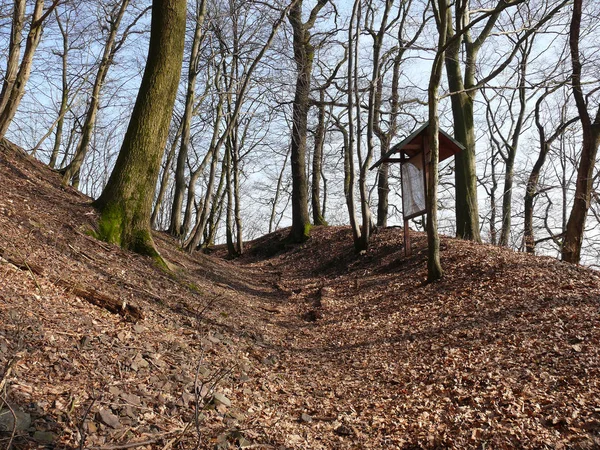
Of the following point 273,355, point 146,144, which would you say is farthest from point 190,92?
point 273,355

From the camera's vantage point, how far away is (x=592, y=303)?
599 cm

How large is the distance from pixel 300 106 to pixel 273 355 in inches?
415

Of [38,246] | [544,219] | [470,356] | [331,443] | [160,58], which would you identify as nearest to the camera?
[331,443]

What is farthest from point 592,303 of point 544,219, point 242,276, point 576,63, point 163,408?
point 544,219

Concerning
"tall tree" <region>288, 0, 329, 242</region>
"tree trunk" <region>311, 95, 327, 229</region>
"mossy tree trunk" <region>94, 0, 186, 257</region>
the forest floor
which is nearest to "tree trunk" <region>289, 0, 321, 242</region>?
"tall tree" <region>288, 0, 329, 242</region>

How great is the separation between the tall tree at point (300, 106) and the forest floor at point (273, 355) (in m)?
8.11

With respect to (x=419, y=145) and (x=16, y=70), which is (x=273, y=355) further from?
(x=16, y=70)

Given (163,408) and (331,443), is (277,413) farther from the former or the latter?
(163,408)

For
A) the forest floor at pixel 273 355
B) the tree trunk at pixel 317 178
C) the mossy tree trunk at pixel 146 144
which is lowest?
the forest floor at pixel 273 355

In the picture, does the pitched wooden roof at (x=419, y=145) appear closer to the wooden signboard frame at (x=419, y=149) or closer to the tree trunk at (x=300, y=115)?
the wooden signboard frame at (x=419, y=149)

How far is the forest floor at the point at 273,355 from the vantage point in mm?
3344

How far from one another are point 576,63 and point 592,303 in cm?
637

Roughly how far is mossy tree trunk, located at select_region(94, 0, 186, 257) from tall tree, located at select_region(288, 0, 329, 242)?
19.6ft

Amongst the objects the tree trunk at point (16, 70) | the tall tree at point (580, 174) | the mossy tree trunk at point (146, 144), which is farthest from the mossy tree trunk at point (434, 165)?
the tree trunk at point (16, 70)
